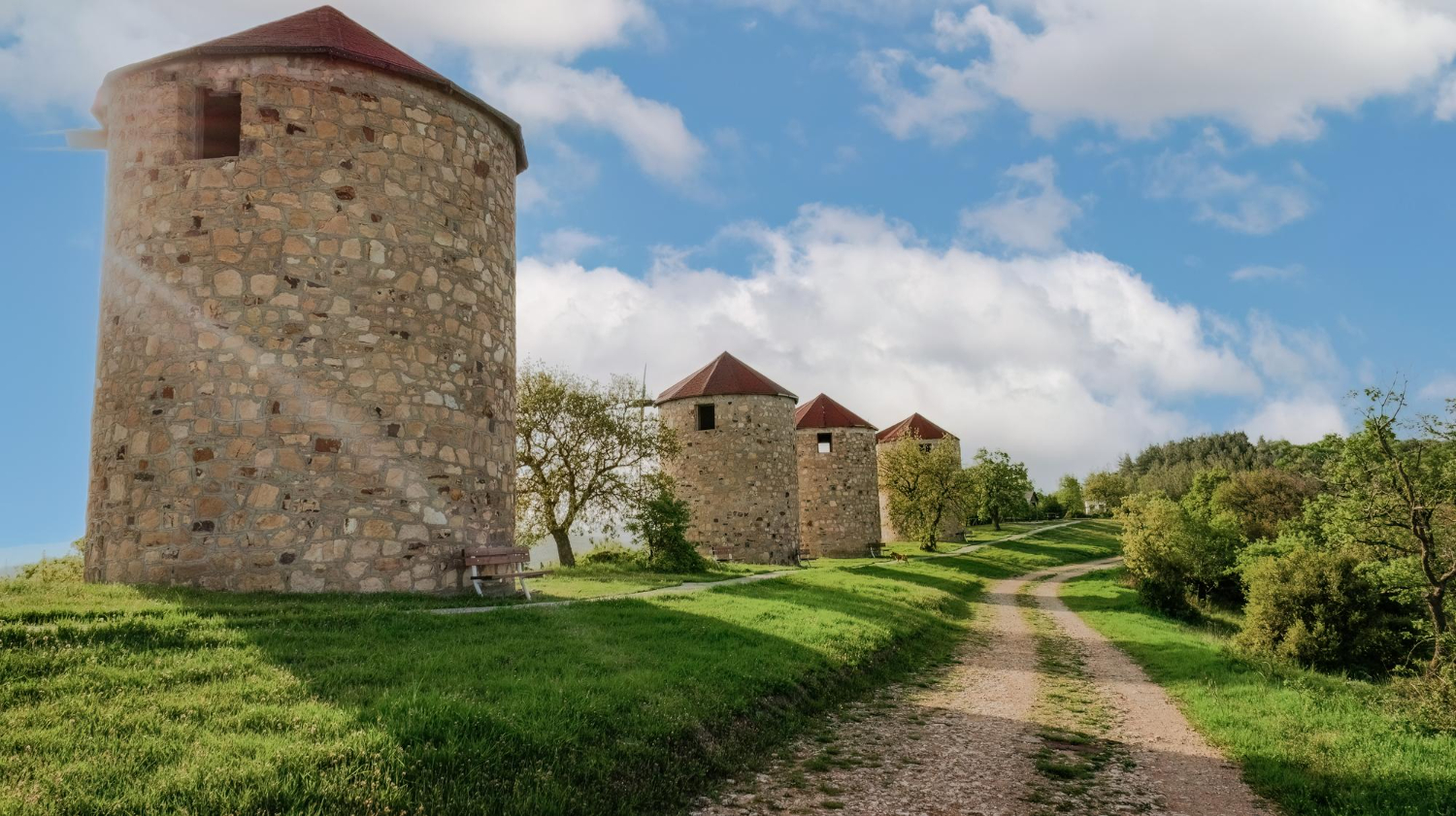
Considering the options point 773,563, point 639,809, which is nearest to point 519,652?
point 639,809

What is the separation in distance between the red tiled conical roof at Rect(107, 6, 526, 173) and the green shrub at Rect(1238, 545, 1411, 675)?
16185 millimetres

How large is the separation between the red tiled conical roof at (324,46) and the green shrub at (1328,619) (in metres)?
16.2

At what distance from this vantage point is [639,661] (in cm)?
812

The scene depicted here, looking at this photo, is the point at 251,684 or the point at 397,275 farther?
the point at 397,275

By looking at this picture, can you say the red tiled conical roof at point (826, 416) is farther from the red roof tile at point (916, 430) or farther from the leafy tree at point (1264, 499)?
the leafy tree at point (1264, 499)

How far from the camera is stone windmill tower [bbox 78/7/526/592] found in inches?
399

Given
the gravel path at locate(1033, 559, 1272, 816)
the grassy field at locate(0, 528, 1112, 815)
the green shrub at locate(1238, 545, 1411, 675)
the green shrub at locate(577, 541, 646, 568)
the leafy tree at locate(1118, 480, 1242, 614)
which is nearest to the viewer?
the grassy field at locate(0, 528, 1112, 815)

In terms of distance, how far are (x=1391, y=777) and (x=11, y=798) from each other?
31.2 feet

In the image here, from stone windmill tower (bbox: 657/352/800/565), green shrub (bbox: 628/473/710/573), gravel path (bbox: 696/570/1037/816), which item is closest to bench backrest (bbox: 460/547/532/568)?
gravel path (bbox: 696/570/1037/816)

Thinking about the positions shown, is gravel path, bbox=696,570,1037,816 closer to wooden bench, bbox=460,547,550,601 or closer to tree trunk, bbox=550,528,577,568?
wooden bench, bbox=460,547,550,601

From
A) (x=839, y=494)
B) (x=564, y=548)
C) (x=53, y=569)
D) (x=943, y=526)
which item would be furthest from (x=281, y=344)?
(x=943, y=526)

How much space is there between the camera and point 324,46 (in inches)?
420

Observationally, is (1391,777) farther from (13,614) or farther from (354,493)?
(13,614)

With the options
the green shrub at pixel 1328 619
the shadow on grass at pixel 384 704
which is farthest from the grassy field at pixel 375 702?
the green shrub at pixel 1328 619
